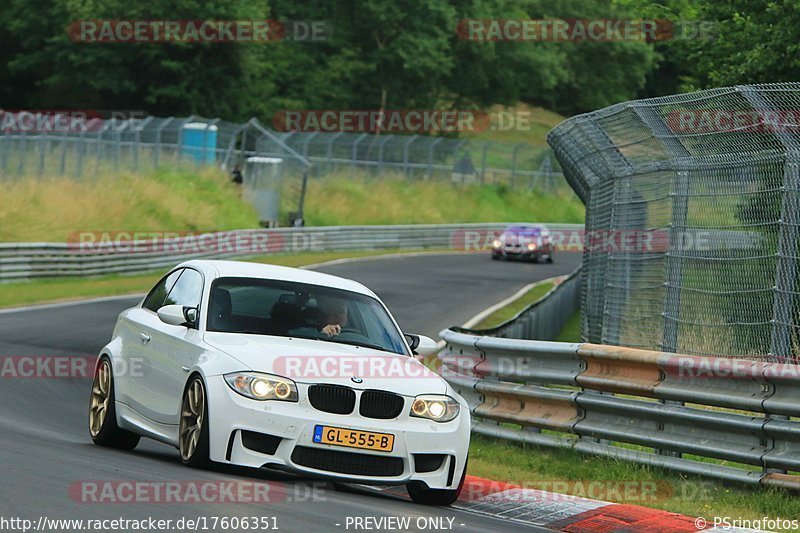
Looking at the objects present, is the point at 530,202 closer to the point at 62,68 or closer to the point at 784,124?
the point at 62,68

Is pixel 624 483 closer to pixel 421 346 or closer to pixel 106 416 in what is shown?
pixel 421 346

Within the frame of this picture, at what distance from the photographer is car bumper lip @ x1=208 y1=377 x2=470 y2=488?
28.3 feet

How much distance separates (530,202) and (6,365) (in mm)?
53516

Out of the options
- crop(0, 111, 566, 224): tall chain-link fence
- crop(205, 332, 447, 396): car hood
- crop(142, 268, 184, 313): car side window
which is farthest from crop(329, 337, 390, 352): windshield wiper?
crop(0, 111, 566, 224): tall chain-link fence

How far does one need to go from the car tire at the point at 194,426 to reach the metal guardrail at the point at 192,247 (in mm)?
19118

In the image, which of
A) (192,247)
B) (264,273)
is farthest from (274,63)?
(264,273)

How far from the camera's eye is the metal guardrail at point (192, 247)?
2833cm

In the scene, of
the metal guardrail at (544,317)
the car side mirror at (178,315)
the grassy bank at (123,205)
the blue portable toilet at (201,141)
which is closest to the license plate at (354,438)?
the car side mirror at (178,315)

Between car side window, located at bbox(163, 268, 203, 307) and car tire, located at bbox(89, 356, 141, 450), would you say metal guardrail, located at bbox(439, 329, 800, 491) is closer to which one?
car side window, located at bbox(163, 268, 203, 307)

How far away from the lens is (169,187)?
41.8 metres

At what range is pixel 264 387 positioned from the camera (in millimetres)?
8750

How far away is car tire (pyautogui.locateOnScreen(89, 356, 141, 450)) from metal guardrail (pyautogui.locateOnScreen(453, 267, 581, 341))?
11.6ft

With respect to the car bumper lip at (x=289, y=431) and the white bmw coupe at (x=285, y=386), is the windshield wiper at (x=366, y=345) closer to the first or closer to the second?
the white bmw coupe at (x=285, y=386)

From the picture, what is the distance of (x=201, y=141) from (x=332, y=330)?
35738 mm
